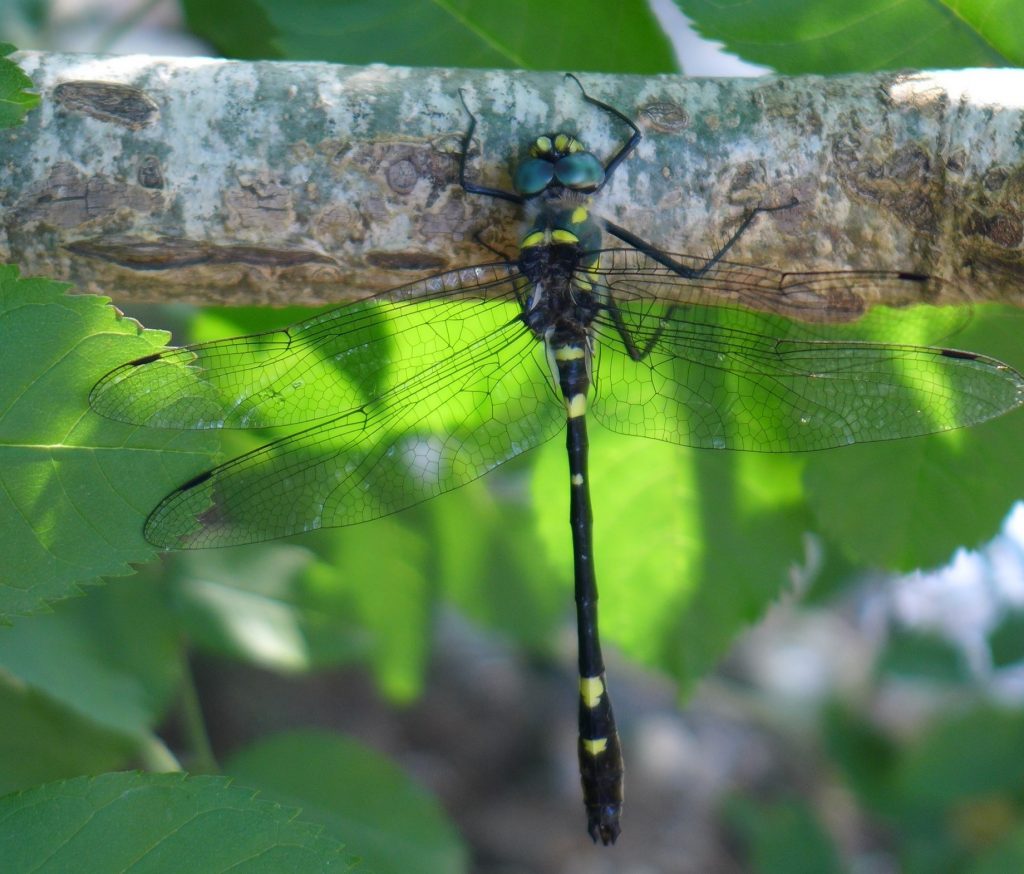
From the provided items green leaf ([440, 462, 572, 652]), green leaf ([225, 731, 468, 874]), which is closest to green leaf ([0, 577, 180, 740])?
green leaf ([225, 731, 468, 874])

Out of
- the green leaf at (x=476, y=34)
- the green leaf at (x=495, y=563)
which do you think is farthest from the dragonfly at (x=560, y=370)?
the green leaf at (x=495, y=563)

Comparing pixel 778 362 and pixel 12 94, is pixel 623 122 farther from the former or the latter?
pixel 12 94

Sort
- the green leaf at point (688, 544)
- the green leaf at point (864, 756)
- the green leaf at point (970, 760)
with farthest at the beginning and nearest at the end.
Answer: the green leaf at point (864, 756) → the green leaf at point (970, 760) → the green leaf at point (688, 544)

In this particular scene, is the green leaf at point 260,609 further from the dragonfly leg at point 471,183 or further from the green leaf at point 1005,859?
the green leaf at point 1005,859

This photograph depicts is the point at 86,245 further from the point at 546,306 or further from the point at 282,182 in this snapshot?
the point at 546,306

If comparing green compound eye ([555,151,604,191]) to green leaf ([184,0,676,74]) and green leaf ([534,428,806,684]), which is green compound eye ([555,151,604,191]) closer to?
green leaf ([184,0,676,74])

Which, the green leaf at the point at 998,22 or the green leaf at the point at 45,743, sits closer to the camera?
the green leaf at the point at 998,22
